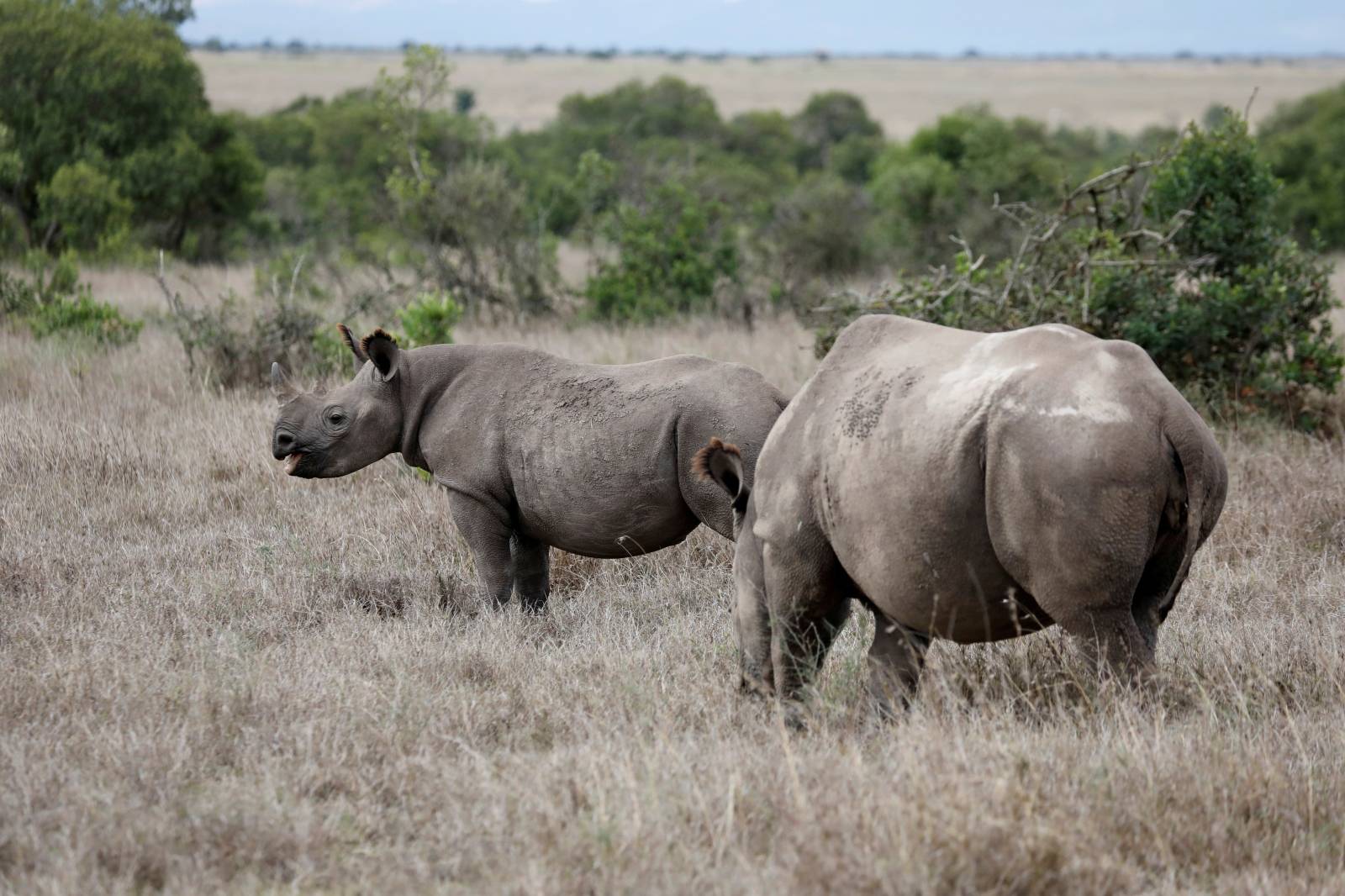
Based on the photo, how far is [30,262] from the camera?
17766 millimetres

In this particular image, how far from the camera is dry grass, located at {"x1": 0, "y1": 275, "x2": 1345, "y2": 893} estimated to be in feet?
12.6

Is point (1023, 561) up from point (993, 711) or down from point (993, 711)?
up

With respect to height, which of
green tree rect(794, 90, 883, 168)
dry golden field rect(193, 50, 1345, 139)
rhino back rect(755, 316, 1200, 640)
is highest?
rhino back rect(755, 316, 1200, 640)

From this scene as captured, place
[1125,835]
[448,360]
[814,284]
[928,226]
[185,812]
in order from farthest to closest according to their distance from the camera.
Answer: [928,226] → [814,284] → [448,360] → [185,812] → [1125,835]

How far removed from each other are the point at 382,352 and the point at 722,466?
2611 millimetres

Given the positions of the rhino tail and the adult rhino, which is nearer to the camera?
the adult rhino

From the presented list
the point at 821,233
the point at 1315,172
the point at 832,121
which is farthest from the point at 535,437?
the point at 832,121

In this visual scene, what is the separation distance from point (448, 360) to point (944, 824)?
4.20 metres

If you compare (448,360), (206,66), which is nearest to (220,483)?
(448,360)

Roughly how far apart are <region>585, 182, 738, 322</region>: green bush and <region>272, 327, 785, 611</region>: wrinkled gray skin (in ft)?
29.9

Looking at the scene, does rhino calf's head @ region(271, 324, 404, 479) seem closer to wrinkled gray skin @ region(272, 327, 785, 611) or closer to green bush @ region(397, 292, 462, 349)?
wrinkled gray skin @ region(272, 327, 785, 611)

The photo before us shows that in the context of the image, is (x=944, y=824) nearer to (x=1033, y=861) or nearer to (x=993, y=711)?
(x=1033, y=861)

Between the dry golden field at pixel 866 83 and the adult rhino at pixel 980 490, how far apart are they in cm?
6518

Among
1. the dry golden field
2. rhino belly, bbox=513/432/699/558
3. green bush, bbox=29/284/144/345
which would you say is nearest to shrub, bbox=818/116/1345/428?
rhino belly, bbox=513/432/699/558
